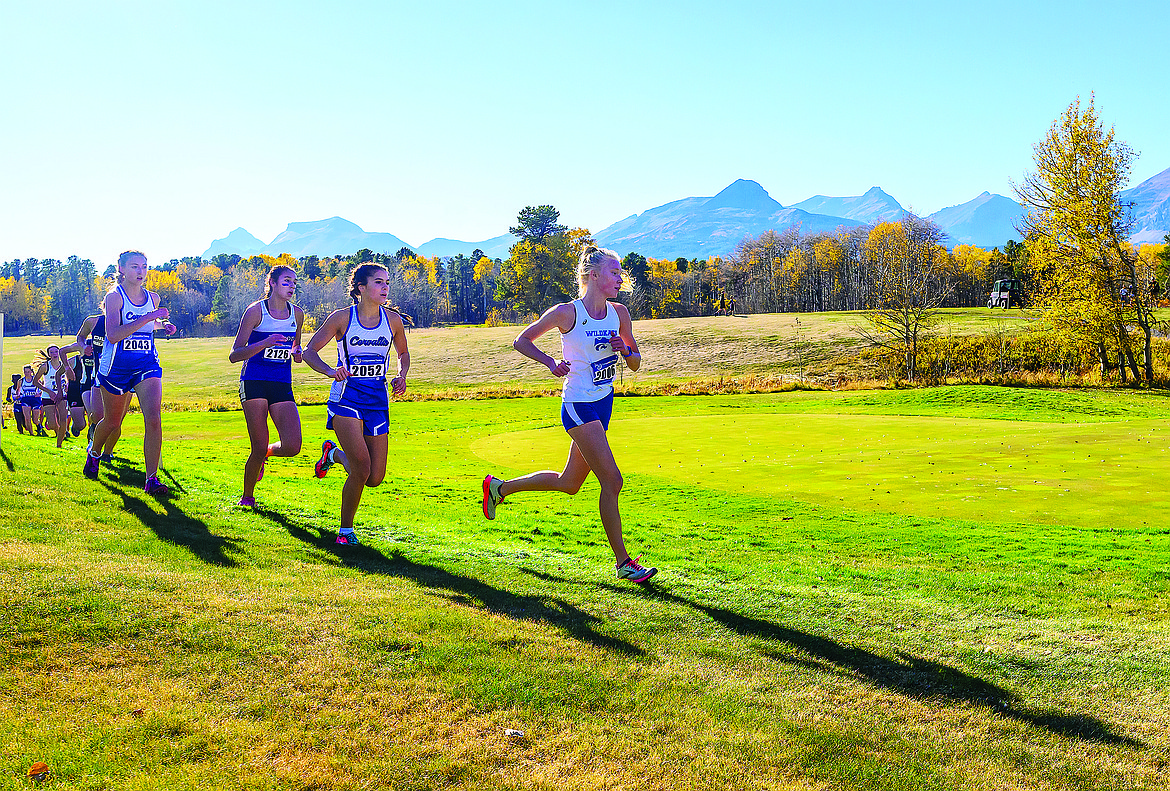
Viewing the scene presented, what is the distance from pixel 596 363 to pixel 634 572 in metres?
1.65

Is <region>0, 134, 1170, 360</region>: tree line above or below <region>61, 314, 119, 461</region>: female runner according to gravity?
above

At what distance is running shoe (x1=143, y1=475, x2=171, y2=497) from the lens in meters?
8.33

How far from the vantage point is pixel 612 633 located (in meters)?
4.78

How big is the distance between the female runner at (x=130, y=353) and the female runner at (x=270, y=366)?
120cm

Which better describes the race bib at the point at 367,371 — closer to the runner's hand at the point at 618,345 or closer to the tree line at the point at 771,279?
the runner's hand at the point at 618,345

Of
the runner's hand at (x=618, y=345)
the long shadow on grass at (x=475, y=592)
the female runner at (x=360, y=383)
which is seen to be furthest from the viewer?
the female runner at (x=360, y=383)

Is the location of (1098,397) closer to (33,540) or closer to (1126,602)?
(1126,602)

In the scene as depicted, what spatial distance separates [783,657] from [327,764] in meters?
2.57

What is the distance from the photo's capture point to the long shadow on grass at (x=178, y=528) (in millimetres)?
6020

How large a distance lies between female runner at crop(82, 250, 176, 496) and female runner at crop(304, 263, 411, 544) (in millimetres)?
2669

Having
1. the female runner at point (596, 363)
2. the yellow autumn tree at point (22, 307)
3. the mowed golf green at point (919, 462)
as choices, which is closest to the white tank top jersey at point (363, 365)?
the female runner at point (596, 363)

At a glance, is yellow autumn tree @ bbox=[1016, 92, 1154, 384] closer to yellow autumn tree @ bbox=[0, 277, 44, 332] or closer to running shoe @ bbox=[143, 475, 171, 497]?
running shoe @ bbox=[143, 475, 171, 497]

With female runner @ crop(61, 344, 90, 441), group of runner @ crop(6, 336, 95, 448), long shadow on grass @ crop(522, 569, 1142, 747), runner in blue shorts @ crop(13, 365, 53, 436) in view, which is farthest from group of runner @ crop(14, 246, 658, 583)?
runner in blue shorts @ crop(13, 365, 53, 436)

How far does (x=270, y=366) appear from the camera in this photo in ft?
27.2
